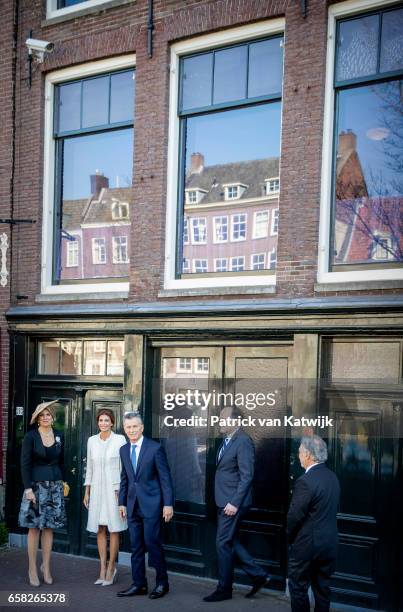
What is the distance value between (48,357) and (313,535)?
5464mm

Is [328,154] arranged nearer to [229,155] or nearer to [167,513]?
[229,155]

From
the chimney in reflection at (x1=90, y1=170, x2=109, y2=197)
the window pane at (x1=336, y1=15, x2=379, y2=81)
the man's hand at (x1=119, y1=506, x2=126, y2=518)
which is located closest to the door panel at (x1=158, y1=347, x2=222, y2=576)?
the man's hand at (x1=119, y1=506, x2=126, y2=518)

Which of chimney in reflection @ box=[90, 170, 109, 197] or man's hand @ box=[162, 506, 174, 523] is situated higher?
chimney in reflection @ box=[90, 170, 109, 197]

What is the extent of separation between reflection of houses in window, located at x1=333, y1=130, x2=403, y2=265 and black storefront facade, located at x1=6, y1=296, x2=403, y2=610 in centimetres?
65

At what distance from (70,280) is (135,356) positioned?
1731mm

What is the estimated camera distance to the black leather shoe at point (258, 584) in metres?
7.90

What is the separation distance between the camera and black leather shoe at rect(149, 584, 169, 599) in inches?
315

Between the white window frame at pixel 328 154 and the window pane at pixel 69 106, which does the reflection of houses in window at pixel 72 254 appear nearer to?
the window pane at pixel 69 106

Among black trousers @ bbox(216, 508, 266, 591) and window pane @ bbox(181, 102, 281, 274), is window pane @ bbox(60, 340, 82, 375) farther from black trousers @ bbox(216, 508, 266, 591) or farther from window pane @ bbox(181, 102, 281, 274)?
black trousers @ bbox(216, 508, 266, 591)

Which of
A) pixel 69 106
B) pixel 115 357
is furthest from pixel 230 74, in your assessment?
pixel 115 357

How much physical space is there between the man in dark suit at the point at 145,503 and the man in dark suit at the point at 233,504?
573 mm

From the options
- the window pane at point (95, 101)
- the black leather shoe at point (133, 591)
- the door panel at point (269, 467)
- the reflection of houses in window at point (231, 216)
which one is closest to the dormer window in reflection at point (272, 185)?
the reflection of houses in window at point (231, 216)

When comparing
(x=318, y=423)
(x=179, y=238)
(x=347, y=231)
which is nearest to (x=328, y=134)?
(x=347, y=231)

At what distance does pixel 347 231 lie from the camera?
839 cm
